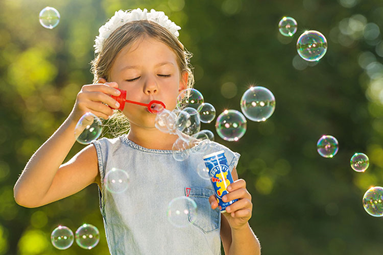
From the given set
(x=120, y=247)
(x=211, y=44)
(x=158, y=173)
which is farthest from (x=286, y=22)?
(x=211, y=44)

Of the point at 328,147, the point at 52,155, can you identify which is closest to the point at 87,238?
the point at 52,155

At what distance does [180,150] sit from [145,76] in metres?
0.36

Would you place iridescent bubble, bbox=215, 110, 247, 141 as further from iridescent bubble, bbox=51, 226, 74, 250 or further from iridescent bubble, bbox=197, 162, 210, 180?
iridescent bubble, bbox=51, 226, 74, 250

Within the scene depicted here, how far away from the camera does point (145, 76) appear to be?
83.4 inches

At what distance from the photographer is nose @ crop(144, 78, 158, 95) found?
81.4 inches

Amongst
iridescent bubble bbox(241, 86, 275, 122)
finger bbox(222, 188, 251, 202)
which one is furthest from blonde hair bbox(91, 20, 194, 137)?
finger bbox(222, 188, 251, 202)

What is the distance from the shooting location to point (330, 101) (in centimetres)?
765

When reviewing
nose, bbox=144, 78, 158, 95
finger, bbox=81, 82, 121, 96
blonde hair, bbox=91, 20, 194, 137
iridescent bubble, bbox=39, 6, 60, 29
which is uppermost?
iridescent bubble, bbox=39, 6, 60, 29

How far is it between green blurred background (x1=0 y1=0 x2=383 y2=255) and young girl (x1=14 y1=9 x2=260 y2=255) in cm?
481

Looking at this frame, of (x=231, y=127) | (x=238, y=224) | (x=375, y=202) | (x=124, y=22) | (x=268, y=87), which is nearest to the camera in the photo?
(x=238, y=224)

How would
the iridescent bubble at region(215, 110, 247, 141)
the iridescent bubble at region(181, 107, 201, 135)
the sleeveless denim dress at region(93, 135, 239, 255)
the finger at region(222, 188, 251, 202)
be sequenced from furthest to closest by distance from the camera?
the iridescent bubble at region(215, 110, 247, 141) < the iridescent bubble at region(181, 107, 201, 135) < the sleeveless denim dress at region(93, 135, 239, 255) < the finger at region(222, 188, 251, 202)

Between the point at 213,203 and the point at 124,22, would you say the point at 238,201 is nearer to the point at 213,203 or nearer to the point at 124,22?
the point at 213,203

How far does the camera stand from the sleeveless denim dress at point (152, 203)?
202 cm

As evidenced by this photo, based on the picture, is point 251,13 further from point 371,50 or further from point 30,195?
point 30,195
